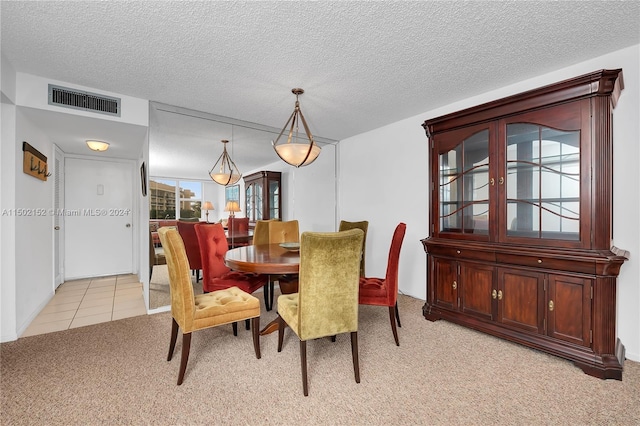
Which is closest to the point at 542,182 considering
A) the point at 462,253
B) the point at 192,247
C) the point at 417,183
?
the point at 462,253

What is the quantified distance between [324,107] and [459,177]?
5.73 feet

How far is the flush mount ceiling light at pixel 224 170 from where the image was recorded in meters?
3.70

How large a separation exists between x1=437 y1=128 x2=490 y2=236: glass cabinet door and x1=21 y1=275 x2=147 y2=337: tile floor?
11.6ft

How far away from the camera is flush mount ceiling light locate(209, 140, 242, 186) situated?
3698 mm

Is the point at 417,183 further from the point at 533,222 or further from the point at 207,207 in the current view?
the point at 207,207

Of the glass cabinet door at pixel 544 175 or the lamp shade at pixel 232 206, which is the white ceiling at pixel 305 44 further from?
the lamp shade at pixel 232 206

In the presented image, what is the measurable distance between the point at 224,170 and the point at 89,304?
2297mm

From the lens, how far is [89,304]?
11.2ft

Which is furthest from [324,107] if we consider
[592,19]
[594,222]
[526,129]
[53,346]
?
[53,346]

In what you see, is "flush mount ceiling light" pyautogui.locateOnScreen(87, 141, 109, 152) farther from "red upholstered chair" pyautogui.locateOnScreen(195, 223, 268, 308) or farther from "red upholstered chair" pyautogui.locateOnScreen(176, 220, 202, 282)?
"red upholstered chair" pyautogui.locateOnScreen(195, 223, 268, 308)

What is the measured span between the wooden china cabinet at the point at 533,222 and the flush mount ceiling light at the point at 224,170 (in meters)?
2.47

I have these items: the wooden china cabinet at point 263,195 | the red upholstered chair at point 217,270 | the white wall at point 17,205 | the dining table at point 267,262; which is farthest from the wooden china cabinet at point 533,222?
the white wall at point 17,205

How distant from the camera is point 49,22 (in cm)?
186

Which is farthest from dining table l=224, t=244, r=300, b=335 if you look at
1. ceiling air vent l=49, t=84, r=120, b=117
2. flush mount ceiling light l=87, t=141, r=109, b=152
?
flush mount ceiling light l=87, t=141, r=109, b=152
